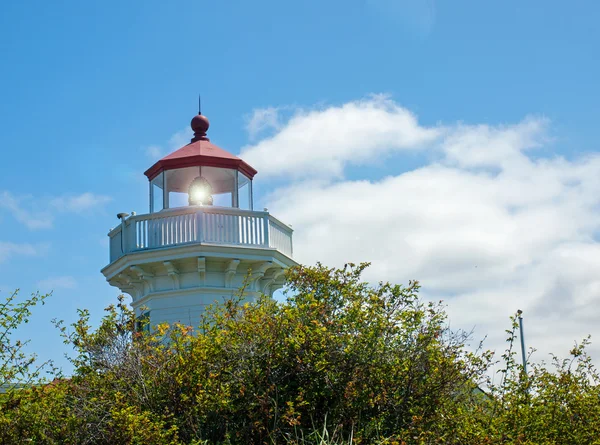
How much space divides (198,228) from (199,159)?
187cm

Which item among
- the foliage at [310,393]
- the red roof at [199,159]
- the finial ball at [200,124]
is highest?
the finial ball at [200,124]

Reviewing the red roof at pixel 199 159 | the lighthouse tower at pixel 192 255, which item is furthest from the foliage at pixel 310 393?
the red roof at pixel 199 159

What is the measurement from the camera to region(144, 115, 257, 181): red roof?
741 inches

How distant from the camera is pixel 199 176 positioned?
1948 cm

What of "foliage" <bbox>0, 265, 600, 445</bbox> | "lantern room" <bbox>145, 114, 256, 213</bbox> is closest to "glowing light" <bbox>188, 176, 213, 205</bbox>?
"lantern room" <bbox>145, 114, 256, 213</bbox>

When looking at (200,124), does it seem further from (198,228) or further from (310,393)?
(310,393)

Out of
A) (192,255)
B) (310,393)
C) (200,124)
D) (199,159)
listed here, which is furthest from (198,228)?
(310,393)

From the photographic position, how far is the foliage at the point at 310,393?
974cm

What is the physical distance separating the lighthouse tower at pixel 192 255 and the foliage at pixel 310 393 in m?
6.50

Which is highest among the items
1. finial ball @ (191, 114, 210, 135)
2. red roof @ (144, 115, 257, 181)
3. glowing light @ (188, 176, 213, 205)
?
finial ball @ (191, 114, 210, 135)

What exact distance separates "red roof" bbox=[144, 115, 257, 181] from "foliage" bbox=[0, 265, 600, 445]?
8.24 metres

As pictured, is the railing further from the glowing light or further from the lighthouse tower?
the glowing light

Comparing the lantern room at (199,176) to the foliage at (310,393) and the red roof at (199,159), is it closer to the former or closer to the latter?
the red roof at (199,159)

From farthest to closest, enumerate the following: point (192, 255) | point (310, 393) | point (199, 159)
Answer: point (199, 159) → point (192, 255) → point (310, 393)
